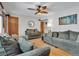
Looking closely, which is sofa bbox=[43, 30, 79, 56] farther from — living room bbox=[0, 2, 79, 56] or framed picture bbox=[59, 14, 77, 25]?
framed picture bbox=[59, 14, 77, 25]

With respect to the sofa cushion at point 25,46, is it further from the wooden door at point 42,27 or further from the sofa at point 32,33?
the wooden door at point 42,27

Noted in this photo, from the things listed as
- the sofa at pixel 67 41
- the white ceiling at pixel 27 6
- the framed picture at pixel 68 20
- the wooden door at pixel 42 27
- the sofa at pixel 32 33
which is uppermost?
the white ceiling at pixel 27 6

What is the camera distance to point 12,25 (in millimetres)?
2041

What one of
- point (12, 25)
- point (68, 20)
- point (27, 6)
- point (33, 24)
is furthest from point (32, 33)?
point (68, 20)

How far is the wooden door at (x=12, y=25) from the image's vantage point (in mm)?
2011

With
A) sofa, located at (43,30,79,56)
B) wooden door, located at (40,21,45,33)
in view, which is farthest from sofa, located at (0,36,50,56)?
sofa, located at (43,30,79,56)

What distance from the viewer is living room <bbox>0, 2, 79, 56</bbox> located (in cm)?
185

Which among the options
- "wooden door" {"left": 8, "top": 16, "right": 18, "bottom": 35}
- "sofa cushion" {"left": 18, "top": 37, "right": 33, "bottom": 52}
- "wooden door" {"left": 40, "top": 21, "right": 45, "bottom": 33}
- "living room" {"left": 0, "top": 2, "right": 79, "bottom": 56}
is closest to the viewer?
"sofa cushion" {"left": 18, "top": 37, "right": 33, "bottom": 52}

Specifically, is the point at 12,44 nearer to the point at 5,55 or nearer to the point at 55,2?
the point at 5,55

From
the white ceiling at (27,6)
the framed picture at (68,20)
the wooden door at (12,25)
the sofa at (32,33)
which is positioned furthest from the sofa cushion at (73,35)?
the wooden door at (12,25)

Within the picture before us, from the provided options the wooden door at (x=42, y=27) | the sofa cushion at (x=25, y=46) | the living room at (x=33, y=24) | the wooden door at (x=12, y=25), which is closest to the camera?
the sofa cushion at (x=25, y=46)

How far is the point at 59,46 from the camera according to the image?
9.21ft

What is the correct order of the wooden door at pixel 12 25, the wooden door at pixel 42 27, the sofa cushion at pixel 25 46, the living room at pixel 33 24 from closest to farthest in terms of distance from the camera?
the sofa cushion at pixel 25 46, the living room at pixel 33 24, the wooden door at pixel 12 25, the wooden door at pixel 42 27

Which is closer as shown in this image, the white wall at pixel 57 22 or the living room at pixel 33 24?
the living room at pixel 33 24
